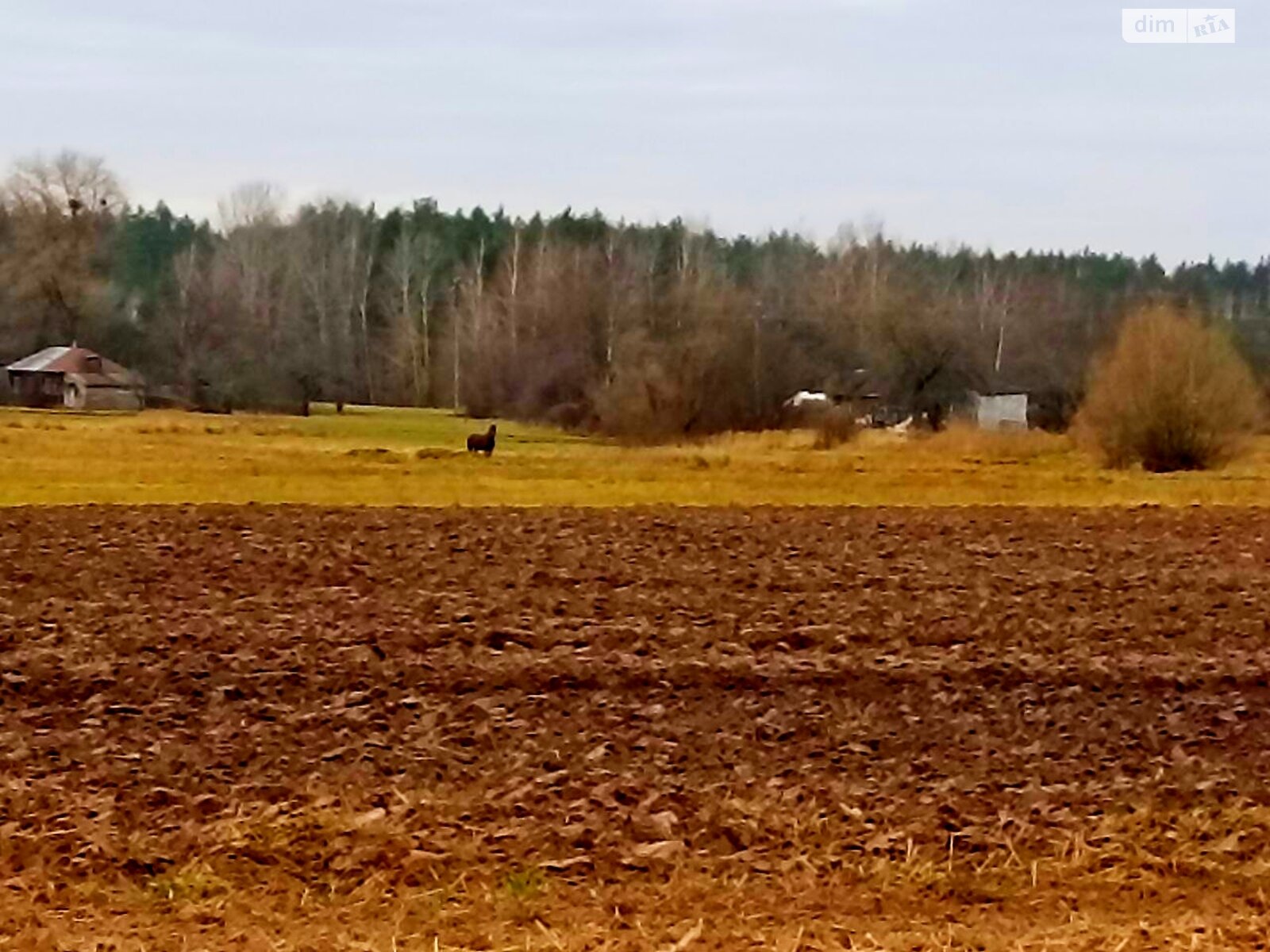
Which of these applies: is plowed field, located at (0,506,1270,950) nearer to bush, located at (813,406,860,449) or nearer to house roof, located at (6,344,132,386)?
bush, located at (813,406,860,449)

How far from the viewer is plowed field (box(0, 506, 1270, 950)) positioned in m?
8.03

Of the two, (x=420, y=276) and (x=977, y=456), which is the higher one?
(x=420, y=276)

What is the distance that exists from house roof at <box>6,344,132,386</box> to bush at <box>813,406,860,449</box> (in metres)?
39.0

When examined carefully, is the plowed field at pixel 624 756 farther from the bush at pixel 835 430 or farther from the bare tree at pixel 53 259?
the bare tree at pixel 53 259

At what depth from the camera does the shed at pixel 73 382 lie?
246 ft

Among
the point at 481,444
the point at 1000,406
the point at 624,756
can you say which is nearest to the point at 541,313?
the point at 1000,406

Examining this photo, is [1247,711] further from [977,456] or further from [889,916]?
[977,456]

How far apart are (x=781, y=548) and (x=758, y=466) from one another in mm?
18696

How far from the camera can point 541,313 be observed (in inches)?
2869

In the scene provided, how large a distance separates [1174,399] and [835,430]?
1285 centimetres

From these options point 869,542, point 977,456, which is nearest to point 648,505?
point 869,542

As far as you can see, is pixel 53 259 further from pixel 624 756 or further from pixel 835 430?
pixel 624 756

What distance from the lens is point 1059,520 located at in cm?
2520

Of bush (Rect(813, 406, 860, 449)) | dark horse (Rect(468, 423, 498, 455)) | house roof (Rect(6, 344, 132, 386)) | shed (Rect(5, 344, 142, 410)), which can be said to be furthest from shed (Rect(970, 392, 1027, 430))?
house roof (Rect(6, 344, 132, 386))
